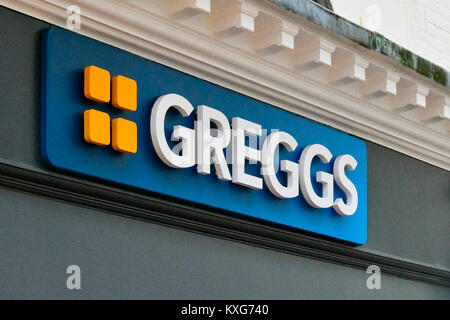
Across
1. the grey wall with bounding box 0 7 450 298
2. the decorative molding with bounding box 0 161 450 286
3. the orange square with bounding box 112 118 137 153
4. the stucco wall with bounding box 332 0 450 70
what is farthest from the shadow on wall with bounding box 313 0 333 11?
the orange square with bounding box 112 118 137 153

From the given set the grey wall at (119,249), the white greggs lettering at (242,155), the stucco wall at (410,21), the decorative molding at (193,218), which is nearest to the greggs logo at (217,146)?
the white greggs lettering at (242,155)

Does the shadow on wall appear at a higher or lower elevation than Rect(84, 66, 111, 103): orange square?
higher

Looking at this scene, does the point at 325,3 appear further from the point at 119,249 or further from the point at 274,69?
the point at 119,249

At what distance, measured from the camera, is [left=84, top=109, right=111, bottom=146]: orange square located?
6.23 metres

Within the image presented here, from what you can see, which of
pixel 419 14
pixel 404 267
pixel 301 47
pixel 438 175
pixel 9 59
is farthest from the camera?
pixel 419 14

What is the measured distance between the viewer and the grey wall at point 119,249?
19.5 ft

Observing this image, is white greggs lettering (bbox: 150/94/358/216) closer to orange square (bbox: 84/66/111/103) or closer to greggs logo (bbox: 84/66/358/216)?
greggs logo (bbox: 84/66/358/216)

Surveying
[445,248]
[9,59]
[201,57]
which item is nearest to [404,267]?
[445,248]

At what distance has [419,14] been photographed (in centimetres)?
1034

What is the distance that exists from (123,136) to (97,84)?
336mm

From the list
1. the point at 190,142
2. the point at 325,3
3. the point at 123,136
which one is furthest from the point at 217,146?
the point at 325,3

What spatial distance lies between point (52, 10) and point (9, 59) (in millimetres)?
416

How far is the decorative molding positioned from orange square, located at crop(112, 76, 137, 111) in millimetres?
495

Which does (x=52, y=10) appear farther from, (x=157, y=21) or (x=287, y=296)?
(x=287, y=296)
